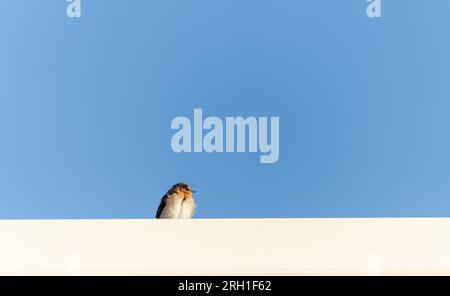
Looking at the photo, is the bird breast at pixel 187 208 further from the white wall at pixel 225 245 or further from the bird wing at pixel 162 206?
the white wall at pixel 225 245

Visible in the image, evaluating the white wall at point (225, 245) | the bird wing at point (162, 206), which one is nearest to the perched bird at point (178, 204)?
the bird wing at point (162, 206)

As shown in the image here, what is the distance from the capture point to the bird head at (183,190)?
654 cm

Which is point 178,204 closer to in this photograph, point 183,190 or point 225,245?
point 183,190

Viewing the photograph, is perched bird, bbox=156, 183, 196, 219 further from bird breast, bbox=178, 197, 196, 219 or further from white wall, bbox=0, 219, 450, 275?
white wall, bbox=0, 219, 450, 275

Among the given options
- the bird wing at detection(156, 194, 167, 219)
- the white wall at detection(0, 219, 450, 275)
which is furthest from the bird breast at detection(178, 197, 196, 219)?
the white wall at detection(0, 219, 450, 275)

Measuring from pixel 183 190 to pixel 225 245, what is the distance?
4.06 ft

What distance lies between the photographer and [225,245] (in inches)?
212

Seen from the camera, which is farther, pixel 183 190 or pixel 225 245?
pixel 183 190

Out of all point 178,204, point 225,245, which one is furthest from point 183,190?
point 225,245
